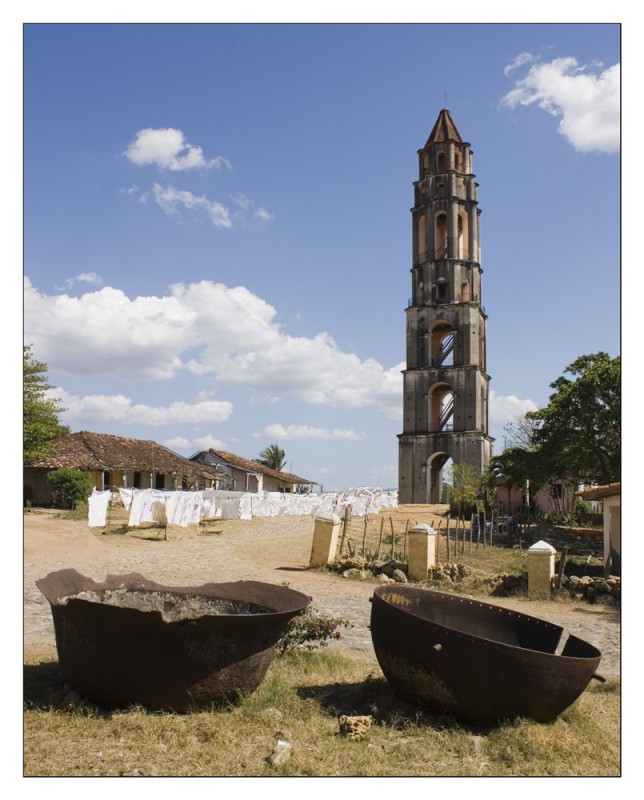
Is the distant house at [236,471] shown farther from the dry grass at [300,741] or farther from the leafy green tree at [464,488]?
the dry grass at [300,741]

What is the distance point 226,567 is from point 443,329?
2749cm

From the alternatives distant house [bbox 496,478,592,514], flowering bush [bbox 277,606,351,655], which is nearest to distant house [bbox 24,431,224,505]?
distant house [bbox 496,478,592,514]

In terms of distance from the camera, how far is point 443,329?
3903cm

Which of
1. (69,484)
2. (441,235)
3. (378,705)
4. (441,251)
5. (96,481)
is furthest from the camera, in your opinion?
(441,235)

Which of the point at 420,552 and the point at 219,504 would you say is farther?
the point at 219,504

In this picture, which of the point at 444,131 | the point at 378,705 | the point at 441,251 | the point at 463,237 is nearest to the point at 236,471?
the point at 441,251

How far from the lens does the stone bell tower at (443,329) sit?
3641cm

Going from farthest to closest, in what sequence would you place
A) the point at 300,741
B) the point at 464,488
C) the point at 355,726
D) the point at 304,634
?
1. the point at 464,488
2. the point at 304,634
3. the point at 355,726
4. the point at 300,741

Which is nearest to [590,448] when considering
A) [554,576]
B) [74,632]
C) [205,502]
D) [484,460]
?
[554,576]

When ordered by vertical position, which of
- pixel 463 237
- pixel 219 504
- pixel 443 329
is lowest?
pixel 219 504

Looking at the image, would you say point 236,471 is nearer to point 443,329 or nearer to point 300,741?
point 443,329

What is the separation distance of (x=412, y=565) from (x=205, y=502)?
13.4 m

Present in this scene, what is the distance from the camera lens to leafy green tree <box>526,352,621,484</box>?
65.6 feet

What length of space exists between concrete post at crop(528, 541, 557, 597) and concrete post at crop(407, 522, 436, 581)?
195cm
